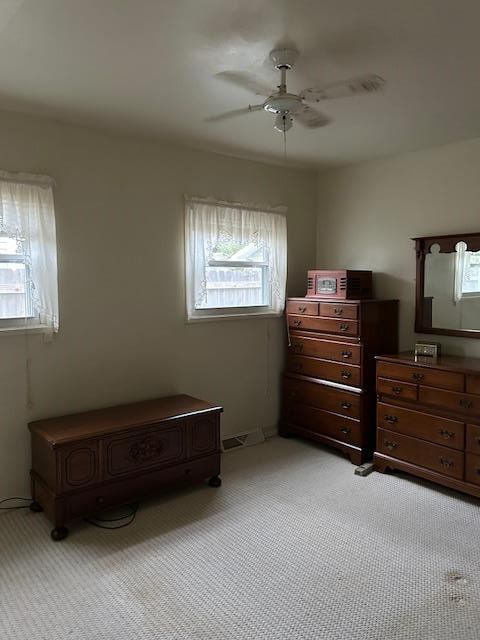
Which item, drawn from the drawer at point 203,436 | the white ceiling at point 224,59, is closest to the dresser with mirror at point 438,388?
the white ceiling at point 224,59

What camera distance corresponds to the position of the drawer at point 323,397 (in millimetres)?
3734

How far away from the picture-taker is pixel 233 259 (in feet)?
13.1

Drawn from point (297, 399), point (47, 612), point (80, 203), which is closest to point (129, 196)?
point (80, 203)

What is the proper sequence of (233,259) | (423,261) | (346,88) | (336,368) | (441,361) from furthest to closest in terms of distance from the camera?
(233,259)
(336,368)
(423,261)
(441,361)
(346,88)

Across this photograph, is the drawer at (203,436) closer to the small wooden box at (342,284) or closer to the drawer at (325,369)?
the drawer at (325,369)

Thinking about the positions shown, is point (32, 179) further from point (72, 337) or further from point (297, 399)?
point (297, 399)

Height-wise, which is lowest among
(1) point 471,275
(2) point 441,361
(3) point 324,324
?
(2) point 441,361

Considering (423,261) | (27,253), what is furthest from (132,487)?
(423,261)

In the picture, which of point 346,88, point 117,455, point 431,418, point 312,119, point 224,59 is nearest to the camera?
point 224,59

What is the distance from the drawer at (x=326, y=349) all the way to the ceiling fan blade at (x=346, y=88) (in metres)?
1.84

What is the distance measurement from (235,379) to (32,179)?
218cm

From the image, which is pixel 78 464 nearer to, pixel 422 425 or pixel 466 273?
pixel 422 425

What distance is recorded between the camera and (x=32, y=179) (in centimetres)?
293

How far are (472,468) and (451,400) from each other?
1.43 ft
